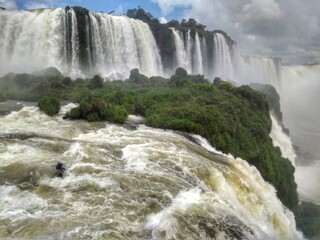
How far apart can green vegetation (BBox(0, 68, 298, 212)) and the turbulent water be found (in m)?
2.85

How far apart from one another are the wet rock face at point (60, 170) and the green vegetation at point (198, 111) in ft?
24.3

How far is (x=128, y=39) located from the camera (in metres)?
43.0

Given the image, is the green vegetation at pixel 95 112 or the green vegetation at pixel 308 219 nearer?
the green vegetation at pixel 95 112

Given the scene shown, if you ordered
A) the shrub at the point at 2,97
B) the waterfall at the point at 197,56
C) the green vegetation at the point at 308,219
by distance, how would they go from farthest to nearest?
1. the waterfall at the point at 197,56
2. the shrub at the point at 2,97
3. the green vegetation at the point at 308,219

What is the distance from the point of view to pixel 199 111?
20.7 m

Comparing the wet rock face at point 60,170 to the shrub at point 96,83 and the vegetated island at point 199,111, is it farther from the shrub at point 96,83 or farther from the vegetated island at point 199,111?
the shrub at point 96,83

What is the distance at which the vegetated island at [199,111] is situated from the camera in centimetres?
1944

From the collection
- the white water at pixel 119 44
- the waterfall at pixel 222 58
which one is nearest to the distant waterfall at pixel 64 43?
the white water at pixel 119 44

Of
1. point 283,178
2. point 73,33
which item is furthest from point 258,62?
point 283,178

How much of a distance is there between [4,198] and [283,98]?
81.9m

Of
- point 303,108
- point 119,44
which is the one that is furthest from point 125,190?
point 303,108

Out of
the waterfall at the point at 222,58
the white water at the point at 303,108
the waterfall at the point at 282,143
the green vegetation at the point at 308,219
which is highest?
the waterfall at the point at 222,58

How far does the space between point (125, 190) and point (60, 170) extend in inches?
83.5

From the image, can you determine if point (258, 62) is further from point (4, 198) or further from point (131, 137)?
point (4, 198)
